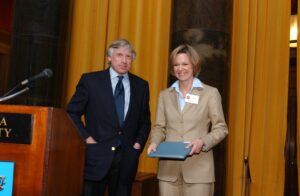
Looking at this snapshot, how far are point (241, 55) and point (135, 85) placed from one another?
1.80 meters

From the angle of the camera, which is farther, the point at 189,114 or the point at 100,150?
the point at 100,150

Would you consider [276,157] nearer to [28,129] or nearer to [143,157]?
[143,157]

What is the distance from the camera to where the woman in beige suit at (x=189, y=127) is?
91.3 inches

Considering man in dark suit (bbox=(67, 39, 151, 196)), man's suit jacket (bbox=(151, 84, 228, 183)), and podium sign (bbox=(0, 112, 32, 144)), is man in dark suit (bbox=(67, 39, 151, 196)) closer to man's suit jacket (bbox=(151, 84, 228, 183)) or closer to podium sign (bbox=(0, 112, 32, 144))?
man's suit jacket (bbox=(151, 84, 228, 183))

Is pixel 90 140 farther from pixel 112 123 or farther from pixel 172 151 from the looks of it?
pixel 172 151

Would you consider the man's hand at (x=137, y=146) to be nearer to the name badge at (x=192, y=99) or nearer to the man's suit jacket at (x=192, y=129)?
the man's suit jacket at (x=192, y=129)

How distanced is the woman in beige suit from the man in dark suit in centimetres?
25

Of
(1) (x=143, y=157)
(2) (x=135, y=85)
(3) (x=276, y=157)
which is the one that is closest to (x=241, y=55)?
(3) (x=276, y=157)

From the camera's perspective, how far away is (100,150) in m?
2.61

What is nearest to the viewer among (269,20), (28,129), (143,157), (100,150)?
(28,129)

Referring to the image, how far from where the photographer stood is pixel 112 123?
2.64 m

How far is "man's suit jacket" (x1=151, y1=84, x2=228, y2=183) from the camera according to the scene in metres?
2.33

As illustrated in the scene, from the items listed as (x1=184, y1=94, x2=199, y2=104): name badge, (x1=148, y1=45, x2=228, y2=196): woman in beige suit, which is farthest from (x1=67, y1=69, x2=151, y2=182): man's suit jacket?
(x1=184, y1=94, x2=199, y2=104): name badge

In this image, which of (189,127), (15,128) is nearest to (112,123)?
(189,127)
